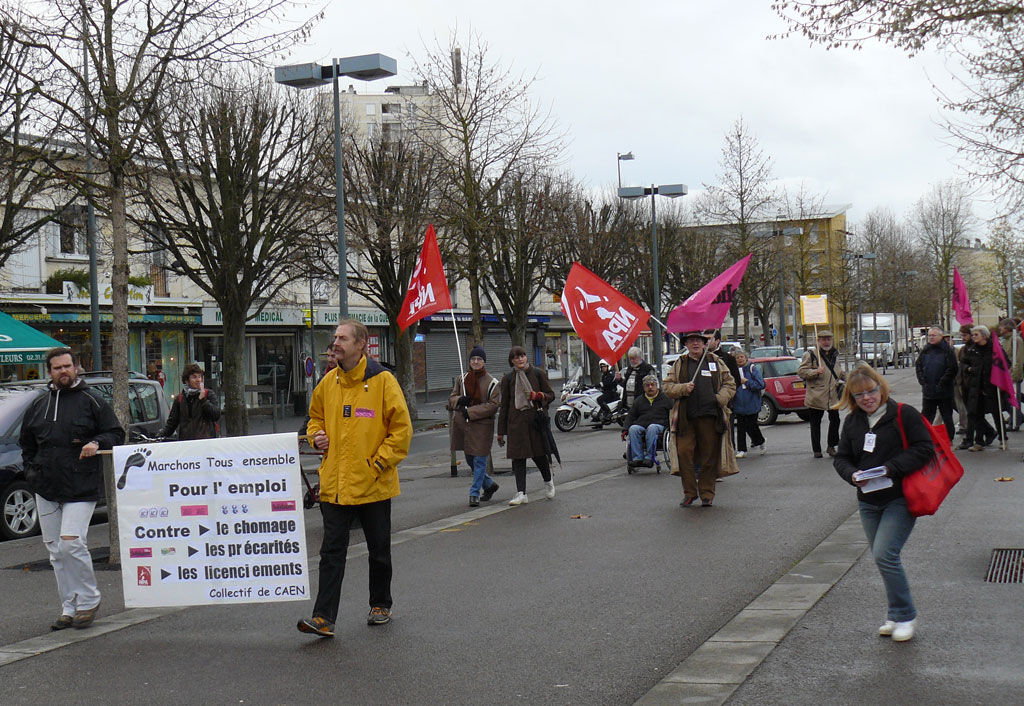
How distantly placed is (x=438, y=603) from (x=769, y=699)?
2924 millimetres

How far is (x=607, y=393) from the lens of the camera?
26.1 m

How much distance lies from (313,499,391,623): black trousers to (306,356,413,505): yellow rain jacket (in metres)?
0.10

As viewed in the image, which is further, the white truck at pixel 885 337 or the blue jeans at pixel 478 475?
the white truck at pixel 885 337

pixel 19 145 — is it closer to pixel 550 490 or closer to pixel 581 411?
pixel 550 490

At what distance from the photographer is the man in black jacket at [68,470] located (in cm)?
727

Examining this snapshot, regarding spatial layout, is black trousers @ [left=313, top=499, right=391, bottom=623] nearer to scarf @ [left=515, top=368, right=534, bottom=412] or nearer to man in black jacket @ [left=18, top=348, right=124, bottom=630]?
man in black jacket @ [left=18, top=348, right=124, bottom=630]

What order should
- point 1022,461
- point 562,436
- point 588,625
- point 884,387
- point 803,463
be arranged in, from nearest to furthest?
point 884,387 → point 588,625 → point 1022,461 → point 803,463 → point 562,436

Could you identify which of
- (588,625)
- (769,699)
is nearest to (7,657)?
(588,625)

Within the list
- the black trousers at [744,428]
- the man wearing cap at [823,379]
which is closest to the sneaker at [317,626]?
the man wearing cap at [823,379]

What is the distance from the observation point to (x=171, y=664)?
20.3 feet

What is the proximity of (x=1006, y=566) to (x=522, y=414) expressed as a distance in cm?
598

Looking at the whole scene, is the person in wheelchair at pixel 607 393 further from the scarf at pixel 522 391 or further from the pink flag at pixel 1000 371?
the scarf at pixel 522 391

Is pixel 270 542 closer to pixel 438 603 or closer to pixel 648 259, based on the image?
pixel 438 603

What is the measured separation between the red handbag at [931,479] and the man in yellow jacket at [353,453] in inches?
108
